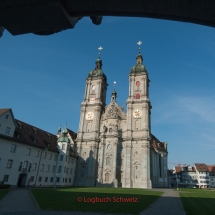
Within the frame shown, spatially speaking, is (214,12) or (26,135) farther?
(26,135)

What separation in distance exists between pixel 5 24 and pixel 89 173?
193 feet

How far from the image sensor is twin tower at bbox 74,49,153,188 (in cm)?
5606

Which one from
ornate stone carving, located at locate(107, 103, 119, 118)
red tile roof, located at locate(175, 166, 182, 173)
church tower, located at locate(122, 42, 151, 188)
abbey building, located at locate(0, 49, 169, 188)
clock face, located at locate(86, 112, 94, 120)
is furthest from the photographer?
red tile roof, located at locate(175, 166, 182, 173)

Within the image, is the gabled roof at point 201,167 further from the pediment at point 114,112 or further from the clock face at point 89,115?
the clock face at point 89,115

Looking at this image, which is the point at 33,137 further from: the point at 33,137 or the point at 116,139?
the point at 116,139

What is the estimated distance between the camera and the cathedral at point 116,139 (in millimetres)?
56094

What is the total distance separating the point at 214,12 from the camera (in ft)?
9.70

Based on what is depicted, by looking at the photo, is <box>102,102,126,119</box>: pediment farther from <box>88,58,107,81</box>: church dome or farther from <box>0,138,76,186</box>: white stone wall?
<box>0,138,76,186</box>: white stone wall

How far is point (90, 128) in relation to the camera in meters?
65.6

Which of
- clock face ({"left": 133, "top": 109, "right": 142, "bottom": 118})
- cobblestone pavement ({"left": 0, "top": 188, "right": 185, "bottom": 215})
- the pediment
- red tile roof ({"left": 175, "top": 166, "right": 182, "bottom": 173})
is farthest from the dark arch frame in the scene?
red tile roof ({"left": 175, "top": 166, "right": 182, "bottom": 173})

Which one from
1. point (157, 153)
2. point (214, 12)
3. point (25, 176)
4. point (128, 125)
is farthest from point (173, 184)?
point (214, 12)

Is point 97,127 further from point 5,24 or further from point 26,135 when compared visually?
point 5,24

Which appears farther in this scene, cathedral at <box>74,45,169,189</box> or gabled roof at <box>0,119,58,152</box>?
cathedral at <box>74,45,169,189</box>

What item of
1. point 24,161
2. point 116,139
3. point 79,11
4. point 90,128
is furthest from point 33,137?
point 79,11
